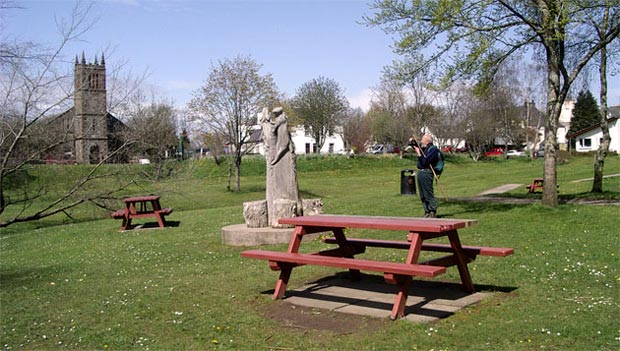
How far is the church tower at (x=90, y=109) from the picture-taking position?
15.1 m

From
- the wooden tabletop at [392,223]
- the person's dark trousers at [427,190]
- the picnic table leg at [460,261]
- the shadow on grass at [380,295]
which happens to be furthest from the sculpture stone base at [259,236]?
the picnic table leg at [460,261]

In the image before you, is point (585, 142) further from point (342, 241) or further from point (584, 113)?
point (342, 241)

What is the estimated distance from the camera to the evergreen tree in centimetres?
8406

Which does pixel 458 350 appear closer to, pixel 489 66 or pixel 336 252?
pixel 336 252

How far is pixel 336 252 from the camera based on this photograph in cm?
822

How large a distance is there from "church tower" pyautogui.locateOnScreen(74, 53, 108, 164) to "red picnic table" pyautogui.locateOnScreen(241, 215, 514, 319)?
29.5 feet

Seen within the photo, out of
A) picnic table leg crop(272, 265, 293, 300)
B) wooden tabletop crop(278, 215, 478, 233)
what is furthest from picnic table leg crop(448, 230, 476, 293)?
picnic table leg crop(272, 265, 293, 300)

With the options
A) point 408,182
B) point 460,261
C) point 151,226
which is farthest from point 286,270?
point 408,182

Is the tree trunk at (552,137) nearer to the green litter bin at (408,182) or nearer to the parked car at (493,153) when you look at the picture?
the green litter bin at (408,182)

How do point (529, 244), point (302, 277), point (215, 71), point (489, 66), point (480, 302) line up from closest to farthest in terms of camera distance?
point (480, 302) → point (302, 277) → point (529, 244) → point (489, 66) → point (215, 71)

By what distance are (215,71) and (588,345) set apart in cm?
3374

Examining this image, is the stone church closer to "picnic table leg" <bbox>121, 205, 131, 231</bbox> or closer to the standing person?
"picnic table leg" <bbox>121, 205, 131, 231</bbox>

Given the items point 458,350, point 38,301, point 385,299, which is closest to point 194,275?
point 38,301

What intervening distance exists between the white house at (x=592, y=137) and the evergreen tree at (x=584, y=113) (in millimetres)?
2353
